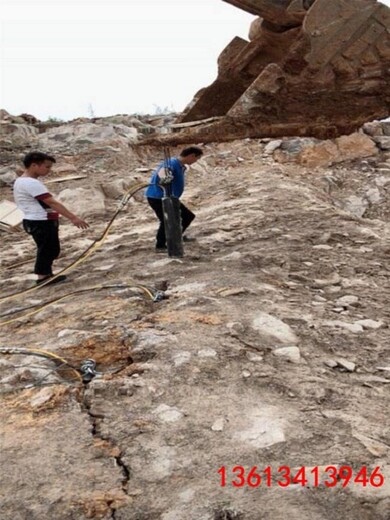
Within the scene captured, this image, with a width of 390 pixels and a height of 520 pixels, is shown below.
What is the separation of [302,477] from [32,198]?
11.1 feet

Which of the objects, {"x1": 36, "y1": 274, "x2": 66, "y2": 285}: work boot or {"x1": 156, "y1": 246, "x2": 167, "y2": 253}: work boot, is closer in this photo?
{"x1": 36, "y1": 274, "x2": 66, "y2": 285}: work boot

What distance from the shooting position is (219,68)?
502cm

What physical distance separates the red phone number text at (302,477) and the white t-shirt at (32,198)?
3106 millimetres

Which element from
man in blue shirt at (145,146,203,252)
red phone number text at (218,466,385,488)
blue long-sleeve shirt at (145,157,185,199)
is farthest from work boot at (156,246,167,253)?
red phone number text at (218,466,385,488)

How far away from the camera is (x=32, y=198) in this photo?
15.2ft

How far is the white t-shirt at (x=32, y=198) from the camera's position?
456 cm

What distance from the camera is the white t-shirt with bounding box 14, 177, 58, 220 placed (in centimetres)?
456

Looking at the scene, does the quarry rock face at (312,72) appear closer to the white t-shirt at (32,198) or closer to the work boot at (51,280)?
the white t-shirt at (32,198)

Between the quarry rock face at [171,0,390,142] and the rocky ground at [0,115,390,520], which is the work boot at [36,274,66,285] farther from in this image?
the quarry rock face at [171,0,390,142]

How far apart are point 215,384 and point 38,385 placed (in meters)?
0.90

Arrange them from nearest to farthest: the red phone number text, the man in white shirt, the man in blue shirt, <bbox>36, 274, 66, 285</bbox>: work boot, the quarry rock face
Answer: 1. the red phone number text
2. the quarry rock face
3. the man in white shirt
4. <bbox>36, 274, 66, 285</bbox>: work boot
5. the man in blue shirt

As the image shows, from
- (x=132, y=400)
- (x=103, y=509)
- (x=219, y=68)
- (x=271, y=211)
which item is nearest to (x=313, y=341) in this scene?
(x=132, y=400)

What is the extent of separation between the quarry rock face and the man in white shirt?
1107 millimetres

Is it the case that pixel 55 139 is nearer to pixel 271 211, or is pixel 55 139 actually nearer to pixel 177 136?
pixel 271 211
